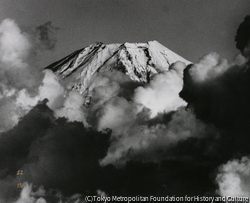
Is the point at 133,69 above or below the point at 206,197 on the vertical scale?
above

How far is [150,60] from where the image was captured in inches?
4528

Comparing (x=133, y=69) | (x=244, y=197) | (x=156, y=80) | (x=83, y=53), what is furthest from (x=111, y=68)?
(x=244, y=197)

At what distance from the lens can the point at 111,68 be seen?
112 meters

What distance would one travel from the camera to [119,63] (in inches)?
4446

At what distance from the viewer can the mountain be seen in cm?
A: 11212

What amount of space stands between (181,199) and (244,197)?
704 cm

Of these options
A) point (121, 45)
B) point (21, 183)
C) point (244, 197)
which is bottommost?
point (244, 197)

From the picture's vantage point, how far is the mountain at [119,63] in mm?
112125

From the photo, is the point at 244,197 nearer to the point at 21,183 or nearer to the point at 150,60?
the point at 21,183

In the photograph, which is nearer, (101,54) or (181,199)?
(181,199)

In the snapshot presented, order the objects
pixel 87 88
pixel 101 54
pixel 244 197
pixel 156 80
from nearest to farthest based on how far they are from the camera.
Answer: pixel 244 197 → pixel 156 80 → pixel 87 88 → pixel 101 54

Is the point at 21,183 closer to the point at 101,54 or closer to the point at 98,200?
the point at 98,200

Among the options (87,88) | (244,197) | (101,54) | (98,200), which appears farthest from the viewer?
(101,54)

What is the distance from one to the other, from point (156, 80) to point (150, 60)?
33.1 m
